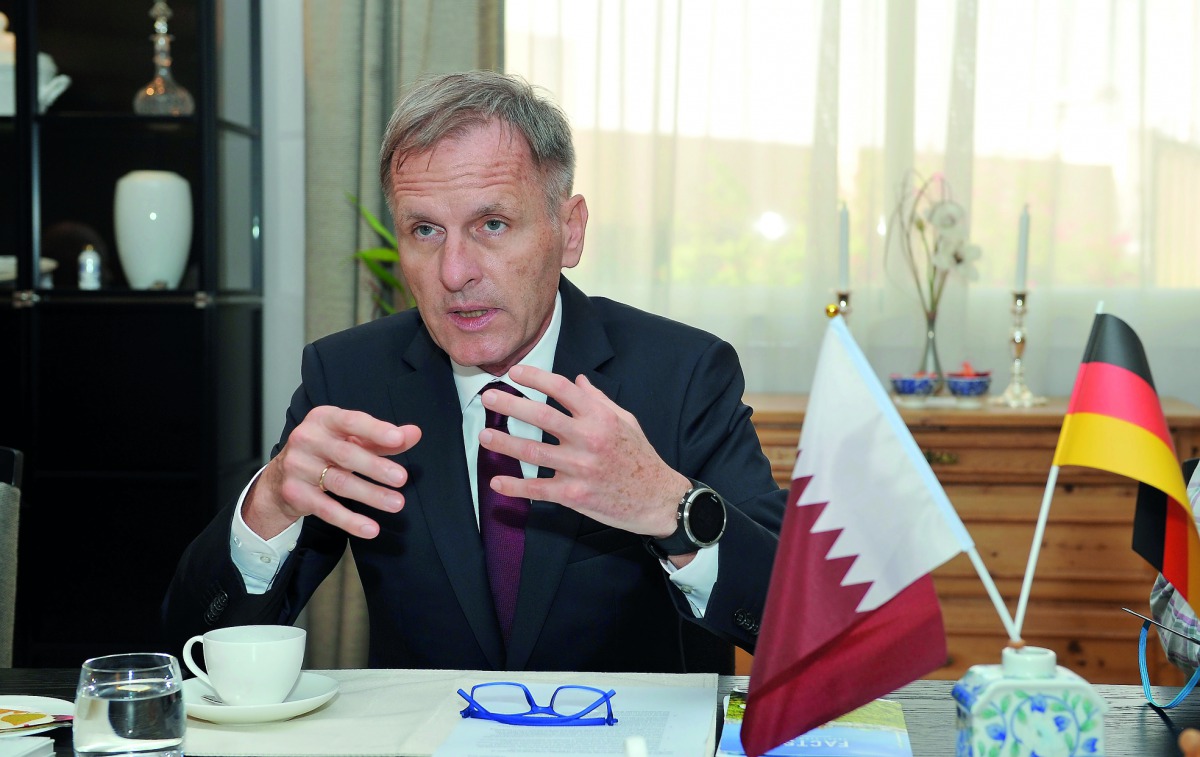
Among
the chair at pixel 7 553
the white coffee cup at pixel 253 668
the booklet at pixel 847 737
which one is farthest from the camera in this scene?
the chair at pixel 7 553

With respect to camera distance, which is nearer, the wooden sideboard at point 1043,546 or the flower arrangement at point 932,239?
the wooden sideboard at point 1043,546

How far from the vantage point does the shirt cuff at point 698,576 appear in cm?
130

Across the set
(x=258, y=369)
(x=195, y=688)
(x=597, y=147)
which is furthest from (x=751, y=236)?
(x=195, y=688)

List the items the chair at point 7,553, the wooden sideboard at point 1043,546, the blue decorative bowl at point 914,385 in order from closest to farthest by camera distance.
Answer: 1. the chair at point 7,553
2. the wooden sideboard at point 1043,546
3. the blue decorative bowl at point 914,385

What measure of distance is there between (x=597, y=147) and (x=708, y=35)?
418 mm

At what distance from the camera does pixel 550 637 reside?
1502 millimetres

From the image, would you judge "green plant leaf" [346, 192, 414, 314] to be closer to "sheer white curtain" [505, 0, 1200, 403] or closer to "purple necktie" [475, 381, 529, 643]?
"sheer white curtain" [505, 0, 1200, 403]

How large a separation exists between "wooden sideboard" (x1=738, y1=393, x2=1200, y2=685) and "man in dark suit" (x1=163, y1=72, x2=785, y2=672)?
1223 millimetres

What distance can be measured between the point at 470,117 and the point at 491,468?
1.46 ft

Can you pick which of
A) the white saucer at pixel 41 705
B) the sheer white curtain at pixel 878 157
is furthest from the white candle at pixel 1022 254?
the white saucer at pixel 41 705

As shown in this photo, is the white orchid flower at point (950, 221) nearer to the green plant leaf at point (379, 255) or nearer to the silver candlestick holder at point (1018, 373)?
the silver candlestick holder at point (1018, 373)

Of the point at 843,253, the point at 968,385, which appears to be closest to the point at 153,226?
the point at 843,253

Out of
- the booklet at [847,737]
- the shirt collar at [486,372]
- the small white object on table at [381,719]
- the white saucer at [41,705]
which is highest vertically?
the shirt collar at [486,372]

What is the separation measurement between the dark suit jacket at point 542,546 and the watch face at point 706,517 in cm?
4
